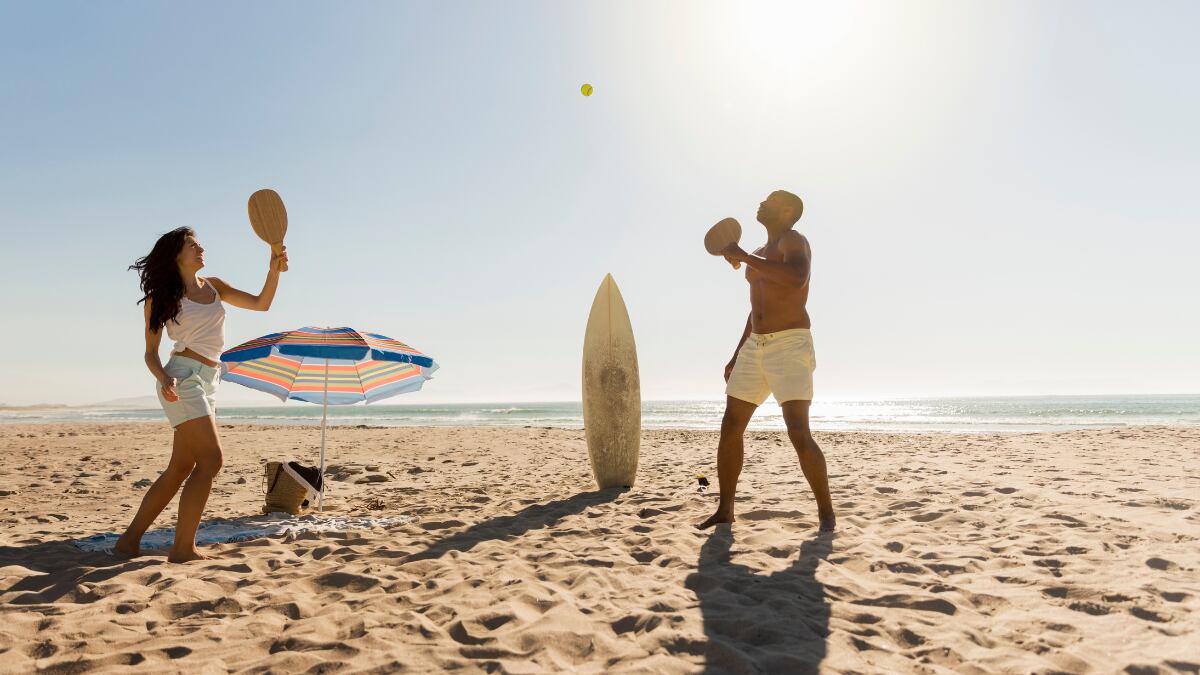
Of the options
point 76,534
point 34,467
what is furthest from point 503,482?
point 34,467

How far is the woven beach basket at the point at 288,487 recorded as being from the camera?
503 centimetres

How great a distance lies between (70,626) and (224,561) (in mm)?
949

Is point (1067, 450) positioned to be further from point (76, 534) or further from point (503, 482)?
point (76, 534)

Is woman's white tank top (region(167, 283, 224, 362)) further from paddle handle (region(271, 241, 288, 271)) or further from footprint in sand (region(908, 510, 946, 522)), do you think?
footprint in sand (region(908, 510, 946, 522))

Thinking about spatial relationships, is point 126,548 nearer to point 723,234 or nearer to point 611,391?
point 611,391

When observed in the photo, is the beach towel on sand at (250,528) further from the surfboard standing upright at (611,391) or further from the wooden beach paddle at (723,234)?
the wooden beach paddle at (723,234)

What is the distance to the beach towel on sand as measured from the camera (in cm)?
403

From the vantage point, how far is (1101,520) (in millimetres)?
3969

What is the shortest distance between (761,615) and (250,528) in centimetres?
355

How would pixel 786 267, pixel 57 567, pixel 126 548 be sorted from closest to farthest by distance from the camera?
pixel 57 567 < pixel 126 548 < pixel 786 267

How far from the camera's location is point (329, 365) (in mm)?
5742

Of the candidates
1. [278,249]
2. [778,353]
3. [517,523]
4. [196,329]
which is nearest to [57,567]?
[196,329]

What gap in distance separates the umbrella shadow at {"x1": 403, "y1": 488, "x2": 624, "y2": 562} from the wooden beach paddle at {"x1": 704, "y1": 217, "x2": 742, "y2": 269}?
211 centimetres

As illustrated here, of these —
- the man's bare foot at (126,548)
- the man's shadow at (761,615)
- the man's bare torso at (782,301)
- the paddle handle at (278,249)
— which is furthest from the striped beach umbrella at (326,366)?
the man's shadow at (761,615)
